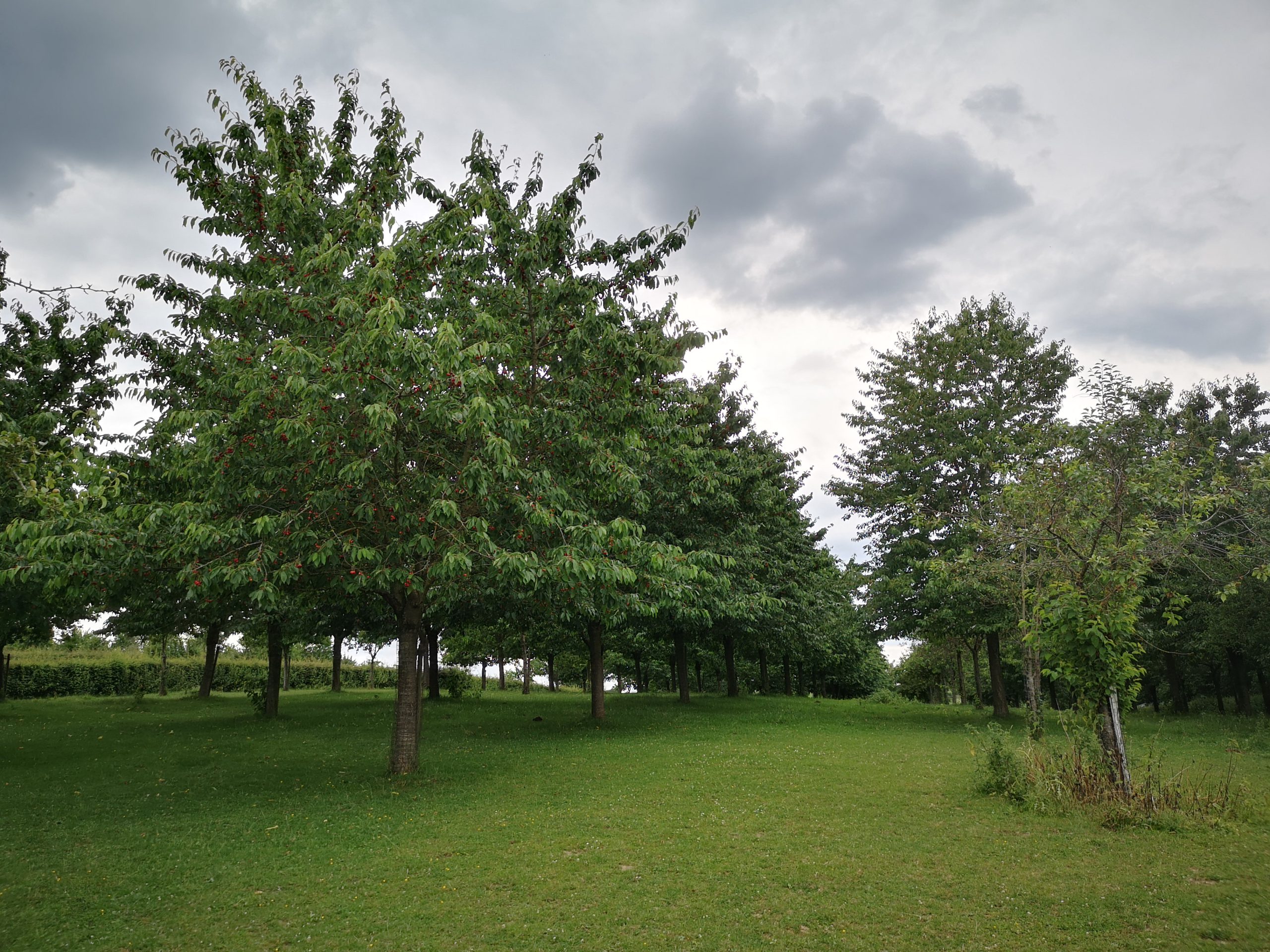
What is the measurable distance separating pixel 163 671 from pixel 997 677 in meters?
37.4

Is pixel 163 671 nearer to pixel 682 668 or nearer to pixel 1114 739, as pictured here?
pixel 682 668

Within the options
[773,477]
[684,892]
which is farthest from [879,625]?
[684,892]

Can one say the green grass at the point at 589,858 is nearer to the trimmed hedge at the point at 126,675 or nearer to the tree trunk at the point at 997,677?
the tree trunk at the point at 997,677

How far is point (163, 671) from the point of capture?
34.6 meters

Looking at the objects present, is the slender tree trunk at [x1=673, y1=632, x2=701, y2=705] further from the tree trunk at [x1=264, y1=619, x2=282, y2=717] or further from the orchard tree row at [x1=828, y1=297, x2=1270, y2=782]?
the tree trunk at [x1=264, y1=619, x2=282, y2=717]

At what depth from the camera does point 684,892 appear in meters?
7.35

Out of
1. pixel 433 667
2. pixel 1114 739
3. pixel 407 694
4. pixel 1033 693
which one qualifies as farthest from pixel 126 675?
pixel 1114 739

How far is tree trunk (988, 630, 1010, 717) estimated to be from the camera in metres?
25.4

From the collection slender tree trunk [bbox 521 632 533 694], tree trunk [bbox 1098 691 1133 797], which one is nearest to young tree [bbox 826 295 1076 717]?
tree trunk [bbox 1098 691 1133 797]

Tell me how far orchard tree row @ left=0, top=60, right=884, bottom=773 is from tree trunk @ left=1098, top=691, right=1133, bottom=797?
6.42m

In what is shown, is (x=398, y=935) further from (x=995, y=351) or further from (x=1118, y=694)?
(x=995, y=351)

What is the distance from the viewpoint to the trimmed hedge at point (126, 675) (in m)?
33.3

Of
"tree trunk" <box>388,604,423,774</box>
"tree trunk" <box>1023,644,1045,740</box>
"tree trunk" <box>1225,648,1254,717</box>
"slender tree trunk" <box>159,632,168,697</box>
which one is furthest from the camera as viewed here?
"slender tree trunk" <box>159,632,168,697</box>

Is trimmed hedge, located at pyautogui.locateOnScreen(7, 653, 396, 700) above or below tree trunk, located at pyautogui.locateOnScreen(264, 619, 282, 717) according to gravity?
below
